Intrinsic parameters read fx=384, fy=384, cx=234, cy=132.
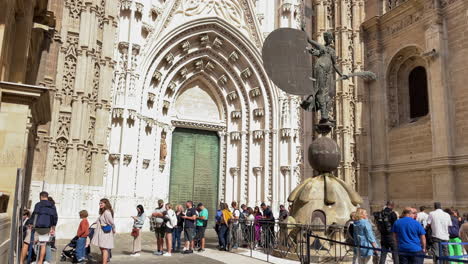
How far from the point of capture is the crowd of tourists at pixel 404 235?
6.27 meters

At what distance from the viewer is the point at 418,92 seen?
18.8 m

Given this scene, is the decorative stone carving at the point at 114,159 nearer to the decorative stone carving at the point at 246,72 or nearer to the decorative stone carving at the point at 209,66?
the decorative stone carving at the point at 209,66

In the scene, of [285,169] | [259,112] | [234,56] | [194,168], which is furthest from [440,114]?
[194,168]

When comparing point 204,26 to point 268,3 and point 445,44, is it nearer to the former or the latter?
point 268,3

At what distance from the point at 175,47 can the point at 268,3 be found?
6299 millimetres

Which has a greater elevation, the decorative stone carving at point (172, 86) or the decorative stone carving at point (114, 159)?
the decorative stone carving at point (172, 86)

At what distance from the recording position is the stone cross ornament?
31.3 ft

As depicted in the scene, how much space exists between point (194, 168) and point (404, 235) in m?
14.9

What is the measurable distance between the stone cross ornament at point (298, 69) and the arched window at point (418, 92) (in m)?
10.5

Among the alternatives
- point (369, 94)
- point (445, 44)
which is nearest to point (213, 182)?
point (369, 94)

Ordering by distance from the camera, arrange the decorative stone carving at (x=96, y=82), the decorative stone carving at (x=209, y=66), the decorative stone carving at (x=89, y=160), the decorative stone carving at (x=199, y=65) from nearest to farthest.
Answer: the decorative stone carving at (x=89, y=160), the decorative stone carving at (x=96, y=82), the decorative stone carving at (x=199, y=65), the decorative stone carving at (x=209, y=66)

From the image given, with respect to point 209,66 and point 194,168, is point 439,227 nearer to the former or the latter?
point 194,168

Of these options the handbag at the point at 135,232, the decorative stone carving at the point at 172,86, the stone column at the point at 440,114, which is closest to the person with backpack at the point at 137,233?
the handbag at the point at 135,232

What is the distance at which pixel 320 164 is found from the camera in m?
9.86
